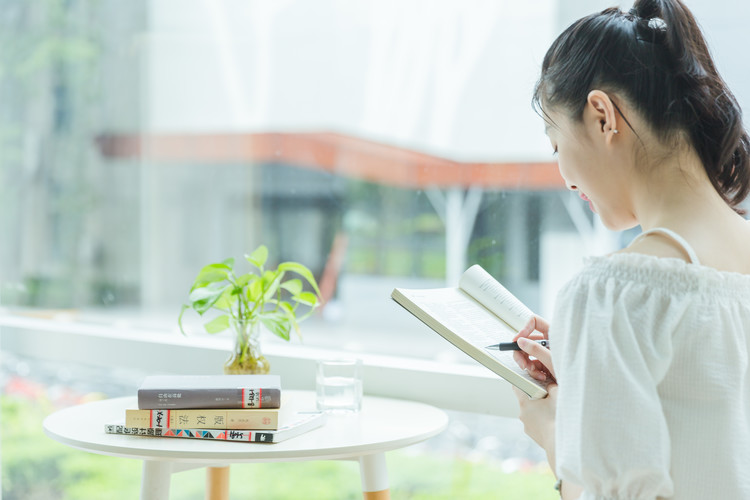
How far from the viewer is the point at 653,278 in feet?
2.60

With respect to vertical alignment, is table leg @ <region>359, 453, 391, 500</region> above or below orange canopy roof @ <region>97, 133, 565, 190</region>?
below

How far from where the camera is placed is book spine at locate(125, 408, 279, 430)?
3.57 ft

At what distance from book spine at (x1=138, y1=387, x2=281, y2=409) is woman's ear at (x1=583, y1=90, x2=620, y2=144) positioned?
0.54 metres

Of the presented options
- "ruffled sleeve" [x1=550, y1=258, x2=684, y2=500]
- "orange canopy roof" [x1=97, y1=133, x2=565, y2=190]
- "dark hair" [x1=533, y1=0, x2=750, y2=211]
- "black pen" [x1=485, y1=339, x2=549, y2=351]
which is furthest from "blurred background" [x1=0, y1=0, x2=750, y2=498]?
"ruffled sleeve" [x1=550, y1=258, x2=684, y2=500]

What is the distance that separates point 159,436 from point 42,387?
3.83 feet

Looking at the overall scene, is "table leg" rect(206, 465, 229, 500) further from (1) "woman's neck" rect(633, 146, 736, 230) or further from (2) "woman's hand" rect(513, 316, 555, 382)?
(1) "woman's neck" rect(633, 146, 736, 230)

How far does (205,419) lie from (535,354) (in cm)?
46

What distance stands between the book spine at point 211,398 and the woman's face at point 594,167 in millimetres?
492

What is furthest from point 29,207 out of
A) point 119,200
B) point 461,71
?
point 461,71

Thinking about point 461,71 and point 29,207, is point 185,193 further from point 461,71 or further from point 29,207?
point 461,71

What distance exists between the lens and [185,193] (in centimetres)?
208

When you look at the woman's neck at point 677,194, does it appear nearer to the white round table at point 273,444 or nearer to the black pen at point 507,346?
the black pen at point 507,346

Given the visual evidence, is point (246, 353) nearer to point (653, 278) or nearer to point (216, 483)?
point (216, 483)

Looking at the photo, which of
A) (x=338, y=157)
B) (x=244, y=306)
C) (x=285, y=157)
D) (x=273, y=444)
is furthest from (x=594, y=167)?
(x=285, y=157)
